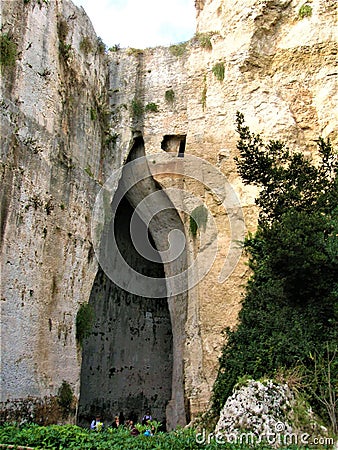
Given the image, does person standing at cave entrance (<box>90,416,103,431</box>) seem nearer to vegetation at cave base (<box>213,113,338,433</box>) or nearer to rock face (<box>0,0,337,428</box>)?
rock face (<box>0,0,337,428</box>)

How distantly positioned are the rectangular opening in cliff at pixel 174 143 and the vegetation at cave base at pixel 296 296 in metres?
6.43

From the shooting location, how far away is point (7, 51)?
519 inches

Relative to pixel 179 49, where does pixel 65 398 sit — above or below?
below

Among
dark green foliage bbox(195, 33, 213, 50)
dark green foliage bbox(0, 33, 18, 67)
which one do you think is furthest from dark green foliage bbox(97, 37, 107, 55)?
dark green foliage bbox(0, 33, 18, 67)

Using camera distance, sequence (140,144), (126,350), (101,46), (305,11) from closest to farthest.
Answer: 1. (305,11)
2. (101,46)
3. (140,144)
4. (126,350)

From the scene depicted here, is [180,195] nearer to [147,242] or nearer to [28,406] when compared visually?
[147,242]

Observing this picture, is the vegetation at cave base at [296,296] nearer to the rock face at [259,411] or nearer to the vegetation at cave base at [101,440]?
the rock face at [259,411]

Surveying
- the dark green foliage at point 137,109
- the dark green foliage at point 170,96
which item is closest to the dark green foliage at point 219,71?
the dark green foliage at point 170,96

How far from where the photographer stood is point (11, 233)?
12523mm

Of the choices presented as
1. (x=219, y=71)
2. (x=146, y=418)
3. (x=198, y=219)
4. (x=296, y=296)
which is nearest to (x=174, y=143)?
(x=219, y=71)

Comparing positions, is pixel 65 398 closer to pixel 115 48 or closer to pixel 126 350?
pixel 126 350

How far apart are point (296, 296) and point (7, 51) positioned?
364 inches

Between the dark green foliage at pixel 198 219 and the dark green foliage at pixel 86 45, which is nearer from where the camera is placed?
the dark green foliage at pixel 198 219

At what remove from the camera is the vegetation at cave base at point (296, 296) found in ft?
33.3
